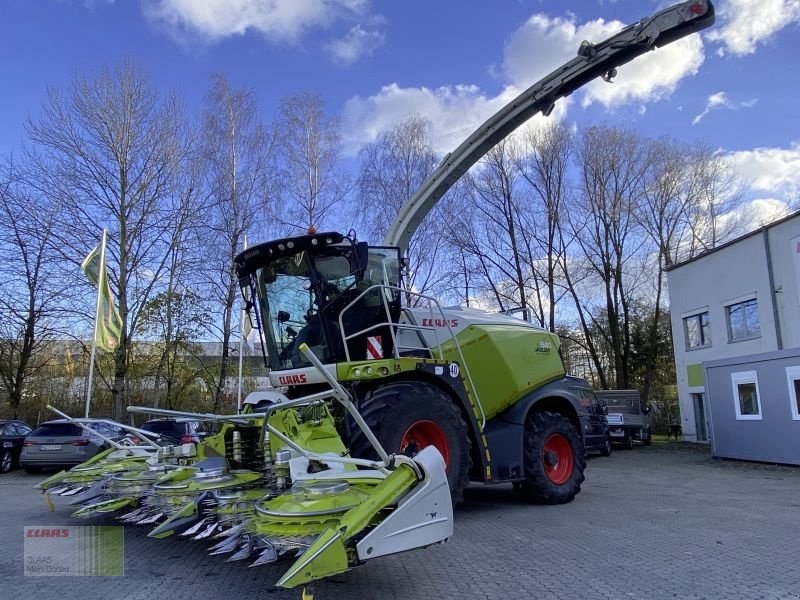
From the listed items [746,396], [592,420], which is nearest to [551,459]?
[746,396]

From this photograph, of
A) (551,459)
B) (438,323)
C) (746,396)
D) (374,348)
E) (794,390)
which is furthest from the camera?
(746,396)

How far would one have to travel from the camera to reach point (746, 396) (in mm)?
15695

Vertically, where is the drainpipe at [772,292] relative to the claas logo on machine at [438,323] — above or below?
above

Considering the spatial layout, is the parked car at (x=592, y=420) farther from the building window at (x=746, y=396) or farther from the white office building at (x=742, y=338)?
the building window at (x=746, y=396)

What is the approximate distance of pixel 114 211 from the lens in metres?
20.6

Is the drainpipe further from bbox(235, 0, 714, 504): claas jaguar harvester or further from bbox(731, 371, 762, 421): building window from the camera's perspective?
bbox(235, 0, 714, 504): claas jaguar harvester

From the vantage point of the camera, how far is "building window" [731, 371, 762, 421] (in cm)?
1534

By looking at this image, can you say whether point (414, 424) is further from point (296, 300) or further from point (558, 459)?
point (558, 459)

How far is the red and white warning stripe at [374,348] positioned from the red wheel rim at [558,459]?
132 inches

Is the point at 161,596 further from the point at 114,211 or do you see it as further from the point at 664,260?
the point at 664,260

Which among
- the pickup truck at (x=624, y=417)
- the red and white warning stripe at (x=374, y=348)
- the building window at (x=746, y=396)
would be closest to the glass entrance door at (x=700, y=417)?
the pickup truck at (x=624, y=417)

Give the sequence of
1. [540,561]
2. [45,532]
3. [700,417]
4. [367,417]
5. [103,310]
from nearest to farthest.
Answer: [540,561]
[367,417]
[45,532]
[103,310]
[700,417]

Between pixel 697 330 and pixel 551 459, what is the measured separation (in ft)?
57.9

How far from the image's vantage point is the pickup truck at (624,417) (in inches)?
888
